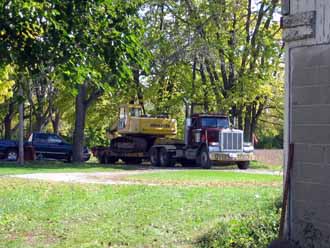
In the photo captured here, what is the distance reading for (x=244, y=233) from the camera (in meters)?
8.79

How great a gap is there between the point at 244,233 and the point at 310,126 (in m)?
1.72

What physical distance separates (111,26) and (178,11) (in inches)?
1091

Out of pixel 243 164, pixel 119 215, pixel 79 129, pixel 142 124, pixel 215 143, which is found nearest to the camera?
pixel 119 215

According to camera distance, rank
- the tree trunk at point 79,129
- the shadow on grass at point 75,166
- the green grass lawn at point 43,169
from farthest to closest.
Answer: the tree trunk at point 79,129 < the shadow on grass at point 75,166 < the green grass lawn at point 43,169

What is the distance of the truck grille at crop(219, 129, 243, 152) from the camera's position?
32938 millimetres

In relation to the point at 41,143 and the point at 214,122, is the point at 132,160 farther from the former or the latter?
the point at 214,122

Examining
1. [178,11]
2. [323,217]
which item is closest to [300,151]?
[323,217]

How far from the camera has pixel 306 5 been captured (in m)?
8.29

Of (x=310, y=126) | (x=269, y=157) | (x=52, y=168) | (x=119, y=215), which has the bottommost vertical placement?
(x=119, y=215)

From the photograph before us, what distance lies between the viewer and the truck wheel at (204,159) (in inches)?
1288

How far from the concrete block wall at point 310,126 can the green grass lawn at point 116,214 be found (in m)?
1.74

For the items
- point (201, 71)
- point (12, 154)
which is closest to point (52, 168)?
point (12, 154)

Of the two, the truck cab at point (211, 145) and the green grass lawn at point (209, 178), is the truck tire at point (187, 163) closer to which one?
the truck cab at point (211, 145)

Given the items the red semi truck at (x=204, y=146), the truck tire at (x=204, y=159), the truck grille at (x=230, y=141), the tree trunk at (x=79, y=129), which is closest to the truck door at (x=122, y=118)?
the red semi truck at (x=204, y=146)
